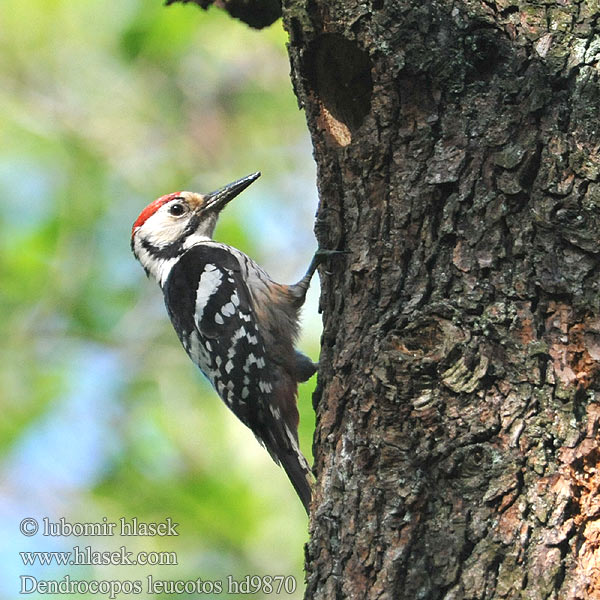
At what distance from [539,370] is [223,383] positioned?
2599mm

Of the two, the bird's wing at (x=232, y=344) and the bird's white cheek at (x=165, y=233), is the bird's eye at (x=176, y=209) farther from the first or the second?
the bird's wing at (x=232, y=344)

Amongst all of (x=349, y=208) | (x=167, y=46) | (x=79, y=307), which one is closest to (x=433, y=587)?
(x=349, y=208)

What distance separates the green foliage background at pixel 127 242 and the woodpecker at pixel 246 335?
2.56 ft

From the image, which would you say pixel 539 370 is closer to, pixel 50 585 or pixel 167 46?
pixel 50 585

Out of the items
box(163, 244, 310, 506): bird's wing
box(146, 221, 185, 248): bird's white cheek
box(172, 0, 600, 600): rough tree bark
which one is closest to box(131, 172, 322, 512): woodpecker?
box(163, 244, 310, 506): bird's wing

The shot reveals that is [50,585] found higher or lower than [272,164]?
lower

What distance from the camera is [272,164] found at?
308 inches

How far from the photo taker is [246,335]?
459 centimetres

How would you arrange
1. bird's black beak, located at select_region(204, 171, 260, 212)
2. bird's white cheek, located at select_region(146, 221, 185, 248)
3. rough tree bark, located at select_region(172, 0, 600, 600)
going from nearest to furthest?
1. rough tree bark, located at select_region(172, 0, 600, 600)
2. bird's black beak, located at select_region(204, 171, 260, 212)
3. bird's white cheek, located at select_region(146, 221, 185, 248)

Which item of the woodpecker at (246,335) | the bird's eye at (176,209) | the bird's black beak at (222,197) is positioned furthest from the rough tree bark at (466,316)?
the bird's eye at (176,209)

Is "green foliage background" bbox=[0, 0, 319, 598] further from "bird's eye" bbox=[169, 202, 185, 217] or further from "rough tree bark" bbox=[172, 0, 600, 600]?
"rough tree bark" bbox=[172, 0, 600, 600]

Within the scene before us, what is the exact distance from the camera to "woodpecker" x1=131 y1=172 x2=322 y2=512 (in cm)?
449

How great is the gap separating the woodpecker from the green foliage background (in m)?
0.78

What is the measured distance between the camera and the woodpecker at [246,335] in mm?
4488
